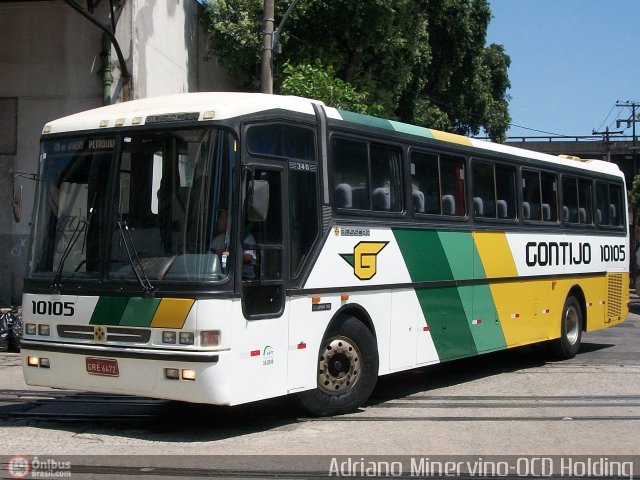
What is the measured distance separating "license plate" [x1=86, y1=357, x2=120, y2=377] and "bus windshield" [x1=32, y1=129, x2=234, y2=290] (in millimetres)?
751

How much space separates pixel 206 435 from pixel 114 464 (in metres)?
1.46

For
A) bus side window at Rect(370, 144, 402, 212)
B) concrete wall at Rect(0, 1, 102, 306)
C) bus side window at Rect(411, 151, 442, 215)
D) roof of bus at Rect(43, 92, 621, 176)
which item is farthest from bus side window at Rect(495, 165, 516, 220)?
concrete wall at Rect(0, 1, 102, 306)

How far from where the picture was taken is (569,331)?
47.6 feet

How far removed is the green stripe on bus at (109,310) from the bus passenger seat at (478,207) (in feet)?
17.9

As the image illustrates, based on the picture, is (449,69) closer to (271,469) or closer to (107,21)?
(107,21)

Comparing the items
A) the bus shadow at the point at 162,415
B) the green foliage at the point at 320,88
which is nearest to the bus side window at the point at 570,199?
the bus shadow at the point at 162,415

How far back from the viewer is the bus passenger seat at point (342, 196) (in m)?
9.30

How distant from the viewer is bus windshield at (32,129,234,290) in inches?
311

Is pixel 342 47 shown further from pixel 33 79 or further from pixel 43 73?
pixel 33 79

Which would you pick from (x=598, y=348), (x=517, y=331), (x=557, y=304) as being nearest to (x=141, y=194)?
(x=517, y=331)

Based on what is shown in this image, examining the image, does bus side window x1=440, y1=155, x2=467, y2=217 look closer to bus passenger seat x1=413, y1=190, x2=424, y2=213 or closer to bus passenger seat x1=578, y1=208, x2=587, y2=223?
bus passenger seat x1=413, y1=190, x2=424, y2=213

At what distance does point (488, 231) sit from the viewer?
12.0m

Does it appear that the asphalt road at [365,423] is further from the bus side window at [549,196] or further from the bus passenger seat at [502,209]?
the bus side window at [549,196]

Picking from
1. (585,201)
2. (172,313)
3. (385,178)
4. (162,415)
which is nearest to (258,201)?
(172,313)
